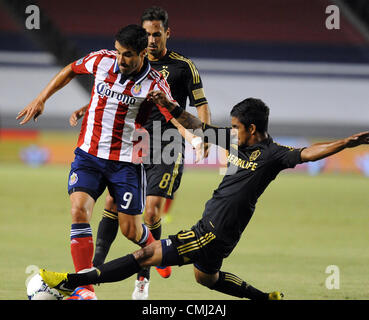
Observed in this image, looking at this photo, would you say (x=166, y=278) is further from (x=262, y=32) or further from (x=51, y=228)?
(x=262, y=32)

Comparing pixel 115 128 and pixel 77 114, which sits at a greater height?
pixel 77 114

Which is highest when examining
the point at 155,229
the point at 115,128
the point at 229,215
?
the point at 115,128

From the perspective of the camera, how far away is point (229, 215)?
4656 millimetres

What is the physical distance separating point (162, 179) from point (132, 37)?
1.68 m

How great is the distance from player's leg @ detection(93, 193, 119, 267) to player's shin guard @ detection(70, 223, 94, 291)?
79 cm

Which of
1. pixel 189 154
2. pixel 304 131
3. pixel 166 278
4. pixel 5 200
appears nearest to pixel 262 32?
pixel 304 131

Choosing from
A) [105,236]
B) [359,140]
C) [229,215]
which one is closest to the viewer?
[359,140]

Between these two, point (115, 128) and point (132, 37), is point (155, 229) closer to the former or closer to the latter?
point (115, 128)

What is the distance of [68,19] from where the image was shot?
26.9 meters

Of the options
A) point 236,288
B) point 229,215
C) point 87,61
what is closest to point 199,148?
point 229,215

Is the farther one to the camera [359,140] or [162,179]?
[162,179]

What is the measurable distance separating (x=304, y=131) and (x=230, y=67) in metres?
5.41

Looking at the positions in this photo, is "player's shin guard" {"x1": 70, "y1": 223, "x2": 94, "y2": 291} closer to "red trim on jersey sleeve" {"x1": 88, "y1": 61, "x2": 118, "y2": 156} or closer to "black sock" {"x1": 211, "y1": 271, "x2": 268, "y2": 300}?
"red trim on jersey sleeve" {"x1": 88, "y1": 61, "x2": 118, "y2": 156}

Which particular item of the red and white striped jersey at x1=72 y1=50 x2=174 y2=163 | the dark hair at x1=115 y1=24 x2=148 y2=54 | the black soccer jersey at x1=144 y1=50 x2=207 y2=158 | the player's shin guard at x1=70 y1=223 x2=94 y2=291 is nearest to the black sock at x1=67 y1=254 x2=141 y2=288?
the player's shin guard at x1=70 y1=223 x2=94 y2=291
